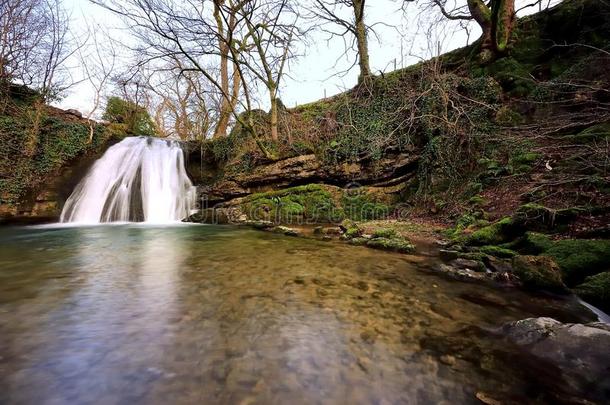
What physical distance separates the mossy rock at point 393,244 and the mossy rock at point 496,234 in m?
1.01

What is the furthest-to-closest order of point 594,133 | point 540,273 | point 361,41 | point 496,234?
point 361,41, point 594,133, point 496,234, point 540,273

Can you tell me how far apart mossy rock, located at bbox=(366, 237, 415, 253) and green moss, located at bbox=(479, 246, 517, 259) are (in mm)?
1110

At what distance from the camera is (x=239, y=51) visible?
10.2 m

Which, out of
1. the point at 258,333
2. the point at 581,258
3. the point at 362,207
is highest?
the point at 362,207

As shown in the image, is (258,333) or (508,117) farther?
(508,117)

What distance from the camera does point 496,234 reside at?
497 centimetres

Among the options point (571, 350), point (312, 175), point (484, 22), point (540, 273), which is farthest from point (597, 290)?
point (484, 22)

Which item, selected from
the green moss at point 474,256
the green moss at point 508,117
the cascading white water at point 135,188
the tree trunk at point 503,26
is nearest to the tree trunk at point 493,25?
the tree trunk at point 503,26

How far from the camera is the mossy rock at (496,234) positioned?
488cm

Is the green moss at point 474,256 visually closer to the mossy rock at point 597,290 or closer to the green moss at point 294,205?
the mossy rock at point 597,290

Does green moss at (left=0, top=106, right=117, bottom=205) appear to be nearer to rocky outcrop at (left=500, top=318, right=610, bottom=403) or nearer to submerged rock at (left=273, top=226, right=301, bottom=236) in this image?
submerged rock at (left=273, top=226, right=301, bottom=236)

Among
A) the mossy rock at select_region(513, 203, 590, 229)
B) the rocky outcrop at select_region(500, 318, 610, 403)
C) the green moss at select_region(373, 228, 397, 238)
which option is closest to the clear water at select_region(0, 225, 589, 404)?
the rocky outcrop at select_region(500, 318, 610, 403)

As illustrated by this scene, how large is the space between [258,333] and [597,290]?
345 centimetres

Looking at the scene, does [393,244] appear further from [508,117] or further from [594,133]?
[508,117]
